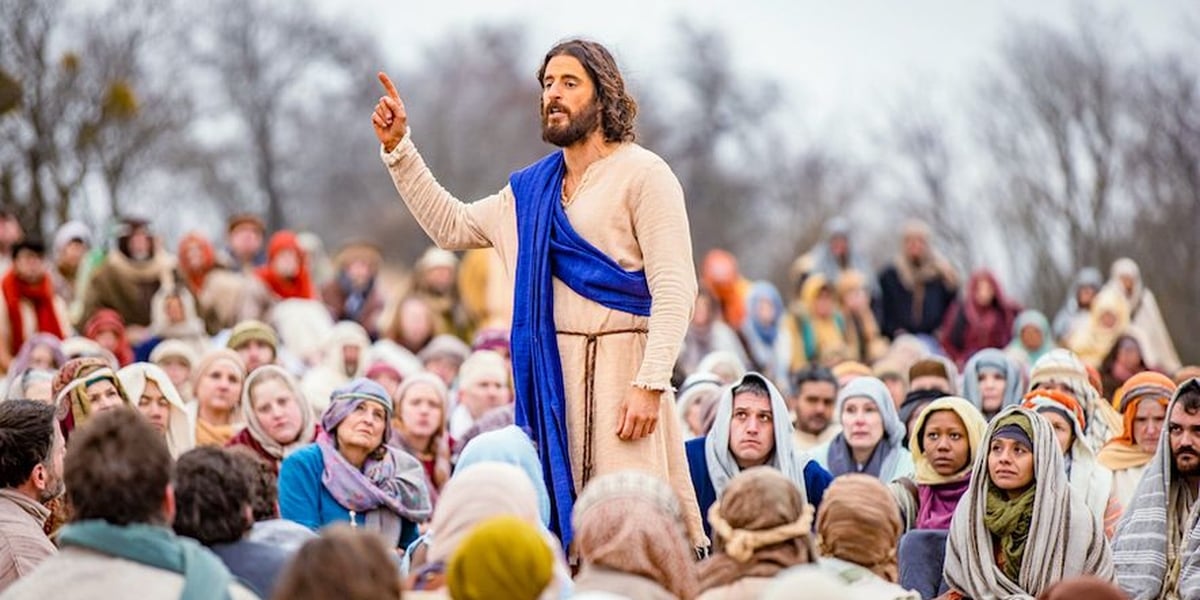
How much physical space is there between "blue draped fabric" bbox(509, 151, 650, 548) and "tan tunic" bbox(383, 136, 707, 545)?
0.12ft

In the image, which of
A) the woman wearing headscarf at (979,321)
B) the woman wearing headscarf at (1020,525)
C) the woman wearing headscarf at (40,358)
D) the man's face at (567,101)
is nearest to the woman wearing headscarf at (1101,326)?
the woman wearing headscarf at (979,321)

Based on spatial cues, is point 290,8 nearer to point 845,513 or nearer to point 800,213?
point 800,213

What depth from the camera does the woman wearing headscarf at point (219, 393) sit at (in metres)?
10.6

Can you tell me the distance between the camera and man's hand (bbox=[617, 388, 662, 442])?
7.02 meters

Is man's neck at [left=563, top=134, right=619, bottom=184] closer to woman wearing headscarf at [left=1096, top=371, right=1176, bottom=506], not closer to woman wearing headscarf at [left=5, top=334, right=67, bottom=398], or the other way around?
woman wearing headscarf at [left=1096, top=371, right=1176, bottom=506]

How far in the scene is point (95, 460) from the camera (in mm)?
5746

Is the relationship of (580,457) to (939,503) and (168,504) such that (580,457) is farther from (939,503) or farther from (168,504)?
(939,503)

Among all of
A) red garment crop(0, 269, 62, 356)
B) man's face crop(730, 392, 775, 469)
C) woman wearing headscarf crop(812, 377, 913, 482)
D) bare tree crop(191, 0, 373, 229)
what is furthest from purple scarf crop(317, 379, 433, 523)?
bare tree crop(191, 0, 373, 229)

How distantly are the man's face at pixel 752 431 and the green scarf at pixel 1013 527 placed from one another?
1012mm

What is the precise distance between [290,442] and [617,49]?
318 centimetres

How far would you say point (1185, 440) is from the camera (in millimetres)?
8352

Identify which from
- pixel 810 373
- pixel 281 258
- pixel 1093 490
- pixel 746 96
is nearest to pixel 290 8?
pixel 746 96

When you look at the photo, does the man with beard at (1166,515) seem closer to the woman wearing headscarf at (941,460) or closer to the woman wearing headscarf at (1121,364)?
the woman wearing headscarf at (941,460)

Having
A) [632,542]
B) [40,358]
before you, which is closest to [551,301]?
[632,542]
